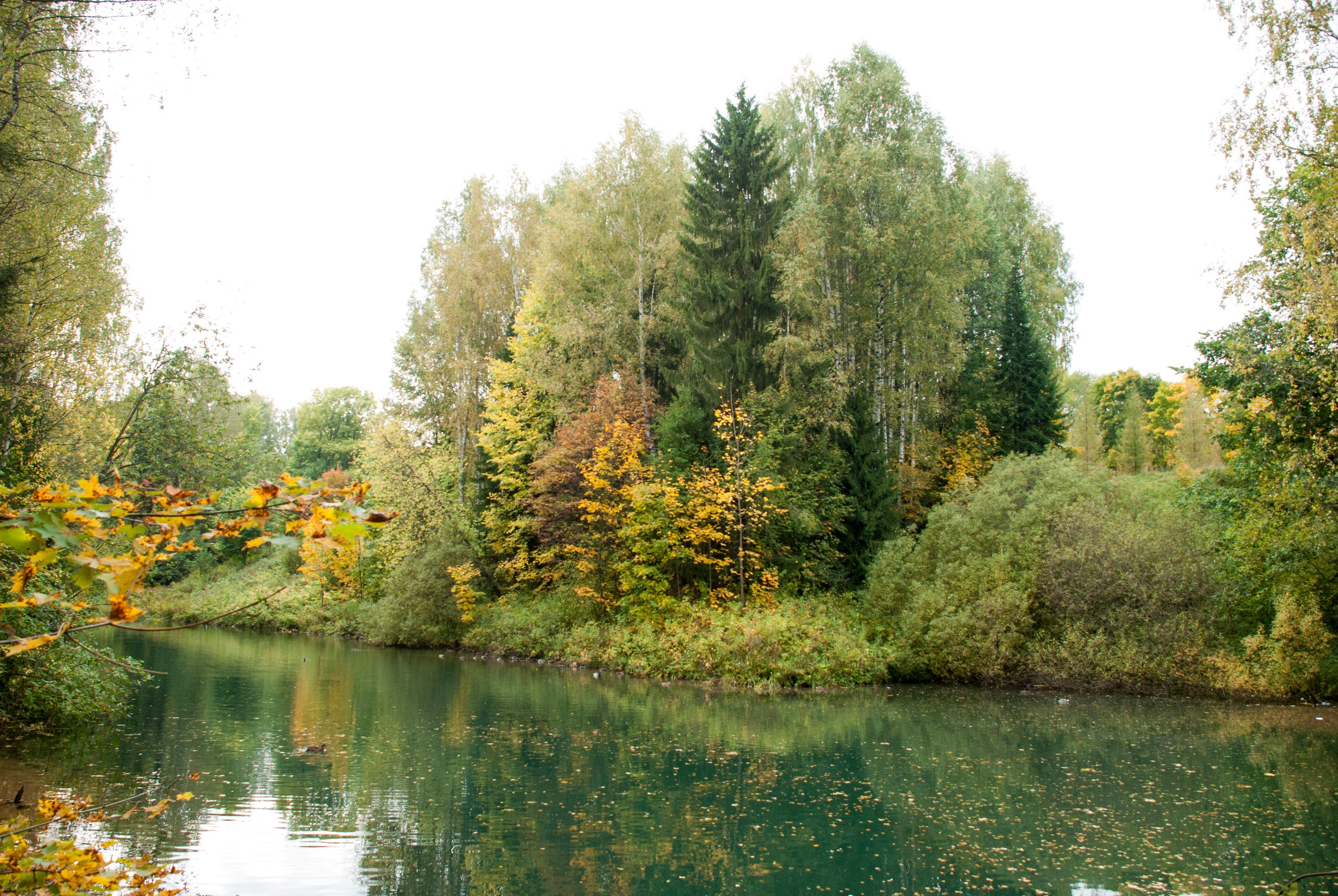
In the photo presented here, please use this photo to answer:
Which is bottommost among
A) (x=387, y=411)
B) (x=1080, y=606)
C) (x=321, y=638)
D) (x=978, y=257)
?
(x=321, y=638)

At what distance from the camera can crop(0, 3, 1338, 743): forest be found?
1281 cm

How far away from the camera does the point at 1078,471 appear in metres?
21.5

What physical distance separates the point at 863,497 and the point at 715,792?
1516 cm

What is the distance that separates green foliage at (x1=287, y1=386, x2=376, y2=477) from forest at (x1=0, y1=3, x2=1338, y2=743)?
64.1 feet

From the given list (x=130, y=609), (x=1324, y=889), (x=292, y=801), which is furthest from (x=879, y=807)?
(x=130, y=609)

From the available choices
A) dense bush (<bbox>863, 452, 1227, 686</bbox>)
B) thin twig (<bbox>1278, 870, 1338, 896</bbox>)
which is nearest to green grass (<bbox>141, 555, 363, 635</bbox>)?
dense bush (<bbox>863, 452, 1227, 686</bbox>)

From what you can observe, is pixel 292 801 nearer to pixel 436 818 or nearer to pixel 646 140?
pixel 436 818

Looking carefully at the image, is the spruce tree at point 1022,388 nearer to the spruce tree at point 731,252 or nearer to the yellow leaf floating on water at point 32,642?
the spruce tree at point 731,252

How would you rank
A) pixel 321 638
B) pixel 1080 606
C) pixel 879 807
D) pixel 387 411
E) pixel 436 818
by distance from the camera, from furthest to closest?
pixel 387 411 → pixel 321 638 → pixel 1080 606 → pixel 879 807 → pixel 436 818

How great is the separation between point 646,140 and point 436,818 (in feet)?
78.4

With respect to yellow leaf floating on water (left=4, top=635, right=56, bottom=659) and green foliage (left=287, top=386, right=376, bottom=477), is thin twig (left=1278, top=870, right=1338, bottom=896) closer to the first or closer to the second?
yellow leaf floating on water (left=4, top=635, right=56, bottom=659)

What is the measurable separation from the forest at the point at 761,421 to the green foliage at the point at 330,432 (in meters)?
19.5

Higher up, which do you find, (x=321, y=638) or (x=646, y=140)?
(x=646, y=140)

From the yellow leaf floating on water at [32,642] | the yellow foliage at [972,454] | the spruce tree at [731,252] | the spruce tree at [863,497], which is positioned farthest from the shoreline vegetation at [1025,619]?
the yellow leaf floating on water at [32,642]
